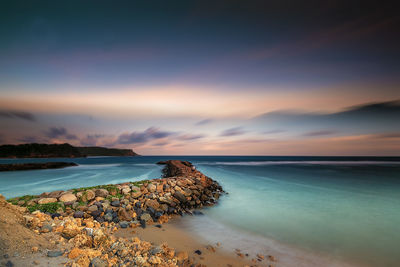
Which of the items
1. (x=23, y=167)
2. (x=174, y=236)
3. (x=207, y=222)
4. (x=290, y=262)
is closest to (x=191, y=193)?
(x=207, y=222)

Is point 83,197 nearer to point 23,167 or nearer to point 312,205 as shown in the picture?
point 312,205

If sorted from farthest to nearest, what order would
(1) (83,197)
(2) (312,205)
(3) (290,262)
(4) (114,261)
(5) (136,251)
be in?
1. (2) (312,205)
2. (1) (83,197)
3. (3) (290,262)
4. (5) (136,251)
5. (4) (114,261)

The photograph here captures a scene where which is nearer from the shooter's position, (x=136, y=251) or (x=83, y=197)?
(x=136, y=251)

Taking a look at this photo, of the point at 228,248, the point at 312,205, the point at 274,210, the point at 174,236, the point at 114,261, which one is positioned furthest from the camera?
the point at 312,205

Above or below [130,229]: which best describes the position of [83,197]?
above

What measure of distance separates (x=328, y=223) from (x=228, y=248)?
4.99 m

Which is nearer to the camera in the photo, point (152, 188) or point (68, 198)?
point (68, 198)

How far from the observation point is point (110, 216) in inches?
229

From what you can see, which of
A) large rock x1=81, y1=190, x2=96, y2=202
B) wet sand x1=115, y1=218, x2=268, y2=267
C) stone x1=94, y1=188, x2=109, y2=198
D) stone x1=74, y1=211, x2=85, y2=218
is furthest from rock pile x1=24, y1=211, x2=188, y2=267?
stone x1=94, y1=188, x2=109, y2=198

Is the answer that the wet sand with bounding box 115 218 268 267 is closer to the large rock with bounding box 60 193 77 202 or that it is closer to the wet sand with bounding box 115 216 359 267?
the wet sand with bounding box 115 216 359 267

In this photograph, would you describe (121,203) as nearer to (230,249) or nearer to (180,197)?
(180,197)

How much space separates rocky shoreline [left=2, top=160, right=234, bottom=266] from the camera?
10.9 ft

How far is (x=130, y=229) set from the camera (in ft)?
18.0

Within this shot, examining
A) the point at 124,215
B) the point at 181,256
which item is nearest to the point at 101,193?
the point at 124,215
